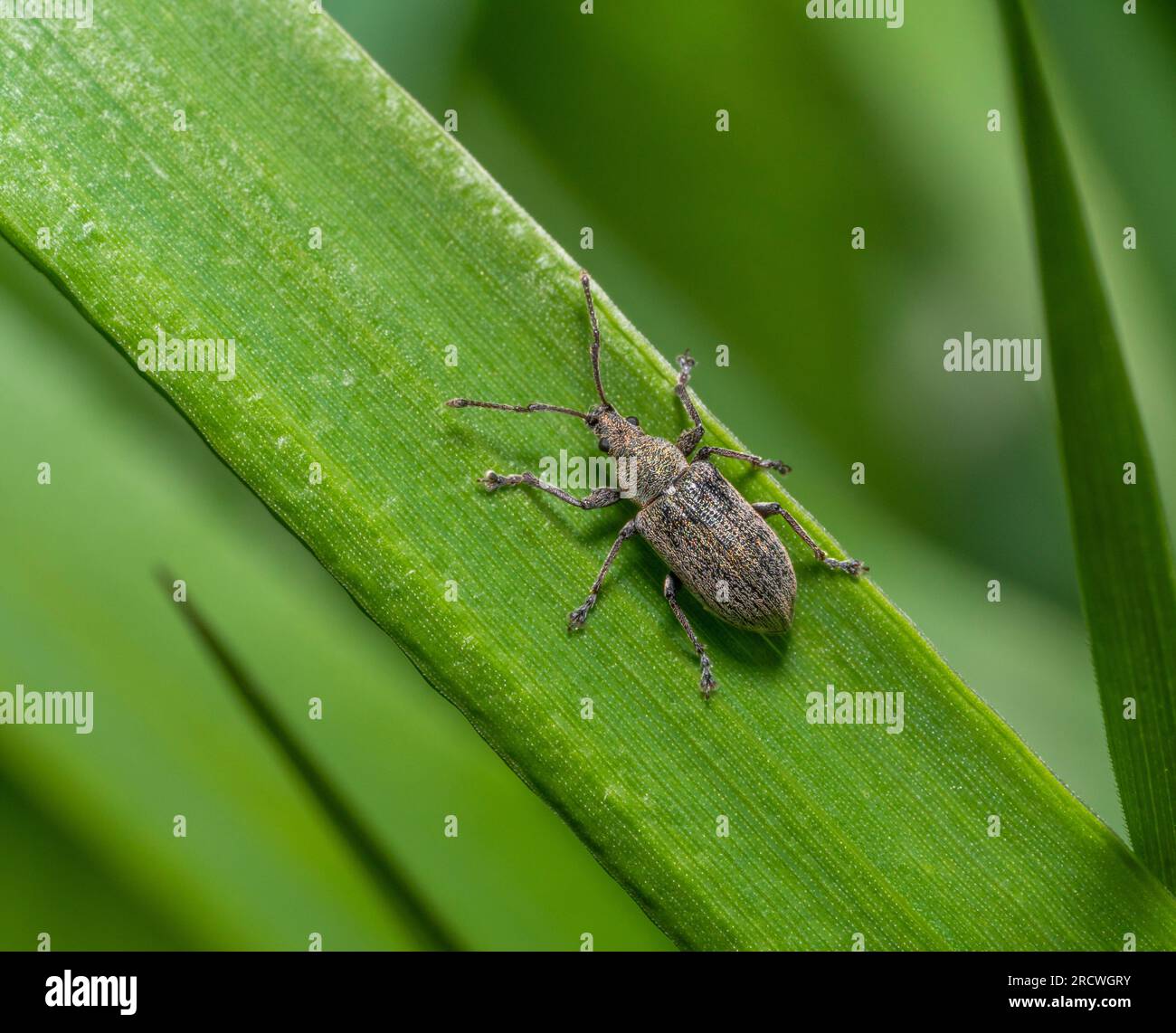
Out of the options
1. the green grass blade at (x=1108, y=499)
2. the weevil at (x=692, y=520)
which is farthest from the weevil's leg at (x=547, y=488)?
the green grass blade at (x=1108, y=499)

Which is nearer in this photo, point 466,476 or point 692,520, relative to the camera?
point 466,476

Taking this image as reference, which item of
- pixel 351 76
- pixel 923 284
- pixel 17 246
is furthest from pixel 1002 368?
pixel 17 246

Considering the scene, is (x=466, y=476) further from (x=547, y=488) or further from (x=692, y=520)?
(x=692, y=520)

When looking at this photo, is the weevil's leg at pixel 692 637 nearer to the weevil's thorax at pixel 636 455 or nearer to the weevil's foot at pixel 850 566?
the weevil's thorax at pixel 636 455

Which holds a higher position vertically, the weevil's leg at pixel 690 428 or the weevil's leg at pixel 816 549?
the weevil's leg at pixel 690 428

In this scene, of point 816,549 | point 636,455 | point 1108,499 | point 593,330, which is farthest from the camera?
point 636,455

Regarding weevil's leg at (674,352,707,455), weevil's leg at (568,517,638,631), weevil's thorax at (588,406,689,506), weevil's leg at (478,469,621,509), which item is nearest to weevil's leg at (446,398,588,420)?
weevil's thorax at (588,406,689,506)

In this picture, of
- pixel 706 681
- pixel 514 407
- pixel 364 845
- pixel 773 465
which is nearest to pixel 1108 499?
pixel 773 465

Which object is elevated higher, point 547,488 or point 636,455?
point 636,455
